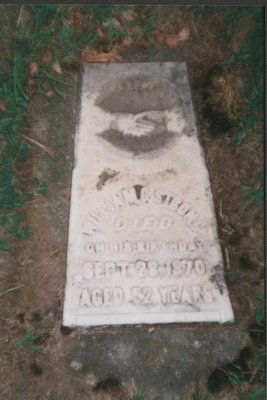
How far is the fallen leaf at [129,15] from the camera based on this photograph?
105 inches

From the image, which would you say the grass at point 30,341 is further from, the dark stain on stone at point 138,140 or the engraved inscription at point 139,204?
the dark stain on stone at point 138,140

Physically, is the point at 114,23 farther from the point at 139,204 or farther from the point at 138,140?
the point at 139,204

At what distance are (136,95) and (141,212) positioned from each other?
0.66m

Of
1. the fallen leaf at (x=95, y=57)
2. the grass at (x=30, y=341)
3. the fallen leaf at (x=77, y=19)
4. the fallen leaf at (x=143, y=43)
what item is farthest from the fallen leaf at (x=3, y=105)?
the grass at (x=30, y=341)

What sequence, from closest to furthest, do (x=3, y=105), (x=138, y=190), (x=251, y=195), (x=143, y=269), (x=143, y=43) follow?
1. (x=143, y=269)
2. (x=138, y=190)
3. (x=251, y=195)
4. (x=3, y=105)
5. (x=143, y=43)

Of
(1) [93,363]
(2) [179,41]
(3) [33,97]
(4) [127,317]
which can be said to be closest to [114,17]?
(2) [179,41]

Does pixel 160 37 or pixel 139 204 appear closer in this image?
pixel 139 204

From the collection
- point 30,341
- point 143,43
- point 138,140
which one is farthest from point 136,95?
point 30,341

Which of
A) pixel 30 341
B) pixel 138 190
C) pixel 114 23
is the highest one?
pixel 114 23

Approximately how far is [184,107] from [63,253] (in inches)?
38.7

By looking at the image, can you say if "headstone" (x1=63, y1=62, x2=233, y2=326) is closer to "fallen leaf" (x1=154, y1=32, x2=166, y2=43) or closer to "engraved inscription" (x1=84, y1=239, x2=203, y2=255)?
"engraved inscription" (x1=84, y1=239, x2=203, y2=255)

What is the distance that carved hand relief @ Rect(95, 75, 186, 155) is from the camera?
2348 mm

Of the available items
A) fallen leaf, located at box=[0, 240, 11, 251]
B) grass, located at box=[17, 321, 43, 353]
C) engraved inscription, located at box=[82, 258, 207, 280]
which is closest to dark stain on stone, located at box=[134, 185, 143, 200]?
engraved inscription, located at box=[82, 258, 207, 280]

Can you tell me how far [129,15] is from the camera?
2662mm
